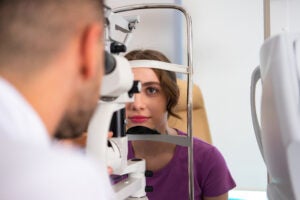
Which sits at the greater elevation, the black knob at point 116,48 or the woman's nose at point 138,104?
the black knob at point 116,48

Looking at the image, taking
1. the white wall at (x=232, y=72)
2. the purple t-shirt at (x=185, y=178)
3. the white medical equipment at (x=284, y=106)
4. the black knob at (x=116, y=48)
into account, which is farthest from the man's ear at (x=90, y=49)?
the white wall at (x=232, y=72)

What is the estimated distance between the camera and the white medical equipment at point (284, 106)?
687 mm

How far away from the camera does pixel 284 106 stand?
693 millimetres

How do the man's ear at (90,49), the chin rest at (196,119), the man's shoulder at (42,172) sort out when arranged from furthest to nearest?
the chin rest at (196,119) → the man's ear at (90,49) → the man's shoulder at (42,172)

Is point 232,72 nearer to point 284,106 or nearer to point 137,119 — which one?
point 137,119

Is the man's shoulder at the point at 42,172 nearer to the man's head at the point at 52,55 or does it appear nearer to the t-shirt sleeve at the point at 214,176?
the man's head at the point at 52,55

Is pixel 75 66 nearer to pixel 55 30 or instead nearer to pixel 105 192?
pixel 55 30

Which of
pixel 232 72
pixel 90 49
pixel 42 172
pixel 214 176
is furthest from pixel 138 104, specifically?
pixel 232 72

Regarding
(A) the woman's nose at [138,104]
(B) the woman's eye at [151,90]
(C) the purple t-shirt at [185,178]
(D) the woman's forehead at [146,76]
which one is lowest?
(C) the purple t-shirt at [185,178]

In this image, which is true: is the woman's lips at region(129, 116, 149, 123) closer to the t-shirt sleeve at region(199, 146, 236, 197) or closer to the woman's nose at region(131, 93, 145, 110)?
the woman's nose at region(131, 93, 145, 110)

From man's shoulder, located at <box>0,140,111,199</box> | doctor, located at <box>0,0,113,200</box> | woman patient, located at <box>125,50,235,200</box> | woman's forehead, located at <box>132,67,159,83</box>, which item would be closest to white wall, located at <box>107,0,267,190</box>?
woman patient, located at <box>125,50,235,200</box>

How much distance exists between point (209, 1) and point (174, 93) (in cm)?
128

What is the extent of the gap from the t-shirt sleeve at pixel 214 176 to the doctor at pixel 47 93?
0.99 meters

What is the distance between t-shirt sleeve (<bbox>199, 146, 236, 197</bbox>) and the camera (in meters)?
1.38
